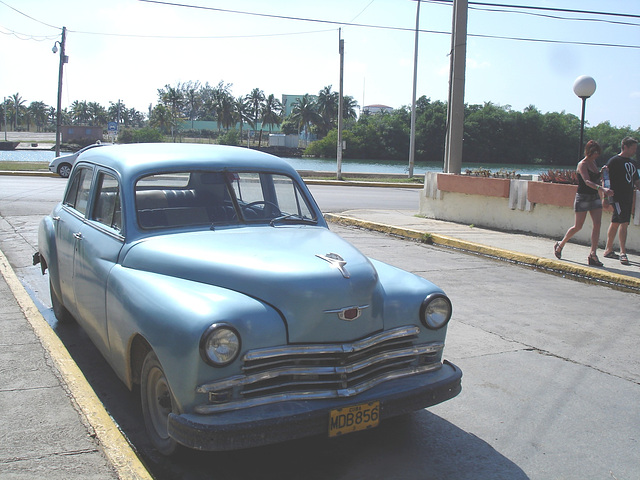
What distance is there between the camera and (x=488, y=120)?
240 feet

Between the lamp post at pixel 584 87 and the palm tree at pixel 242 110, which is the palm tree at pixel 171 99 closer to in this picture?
the palm tree at pixel 242 110

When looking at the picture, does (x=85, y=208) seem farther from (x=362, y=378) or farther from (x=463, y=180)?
(x=463, y=180)

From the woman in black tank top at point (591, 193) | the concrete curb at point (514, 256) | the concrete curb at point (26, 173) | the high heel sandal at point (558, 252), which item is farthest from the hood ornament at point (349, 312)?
the concrete curb at point (26, 173)

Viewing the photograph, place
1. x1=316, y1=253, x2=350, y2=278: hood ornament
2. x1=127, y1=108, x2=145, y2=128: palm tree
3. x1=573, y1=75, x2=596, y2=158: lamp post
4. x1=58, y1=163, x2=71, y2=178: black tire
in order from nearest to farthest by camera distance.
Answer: x1=316, y1=253, x2=350, y2=278: hood ornament, x1=573, y1=75, x2=596, y2=158: lamp post, x1=58, y1=163, x2=71, y2=178: black tire, x1=127, y1=108, x2=145, y2=128: palm tree

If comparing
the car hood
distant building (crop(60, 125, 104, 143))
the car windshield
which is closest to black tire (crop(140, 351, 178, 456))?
the car hood

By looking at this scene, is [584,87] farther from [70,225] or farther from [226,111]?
[226,111]

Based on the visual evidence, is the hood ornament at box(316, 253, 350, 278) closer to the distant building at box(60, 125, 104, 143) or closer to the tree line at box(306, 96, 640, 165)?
the tree line at box(306, 96, 640, 165)

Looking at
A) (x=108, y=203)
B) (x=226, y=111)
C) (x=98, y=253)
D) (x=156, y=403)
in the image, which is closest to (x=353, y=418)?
(x=156, y=403)

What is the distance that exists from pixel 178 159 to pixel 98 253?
2.91ft

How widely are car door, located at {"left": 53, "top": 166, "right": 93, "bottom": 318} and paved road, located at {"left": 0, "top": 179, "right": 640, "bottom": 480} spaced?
23.1 inches

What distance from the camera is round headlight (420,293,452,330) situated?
370 centimetres

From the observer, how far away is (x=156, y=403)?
359cm

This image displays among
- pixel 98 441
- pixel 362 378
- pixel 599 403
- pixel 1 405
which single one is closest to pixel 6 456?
pixel 98 441

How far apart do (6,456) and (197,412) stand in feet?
3.66
